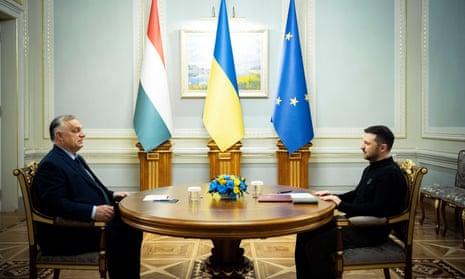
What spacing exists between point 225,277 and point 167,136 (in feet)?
8.13

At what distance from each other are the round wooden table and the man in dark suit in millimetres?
196

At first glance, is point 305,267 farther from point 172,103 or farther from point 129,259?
point 172,103

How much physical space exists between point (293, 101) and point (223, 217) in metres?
3.31

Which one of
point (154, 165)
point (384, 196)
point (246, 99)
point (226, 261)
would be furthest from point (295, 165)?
point (384, 196)

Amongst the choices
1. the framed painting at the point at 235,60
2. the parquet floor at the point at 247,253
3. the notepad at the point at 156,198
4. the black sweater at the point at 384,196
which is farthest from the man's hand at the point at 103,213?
the framed painting at the point at 235,60

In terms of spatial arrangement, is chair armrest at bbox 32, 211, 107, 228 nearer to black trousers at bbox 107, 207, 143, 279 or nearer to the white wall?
black trousers at bbox 107, 207, 143, 279

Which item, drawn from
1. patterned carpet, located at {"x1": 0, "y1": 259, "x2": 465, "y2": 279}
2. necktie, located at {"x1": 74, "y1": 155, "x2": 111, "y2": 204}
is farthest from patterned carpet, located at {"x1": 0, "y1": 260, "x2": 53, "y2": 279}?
necktie, located at {"x1": 74, "y1": 155, "x2": 111, "y2": 204}

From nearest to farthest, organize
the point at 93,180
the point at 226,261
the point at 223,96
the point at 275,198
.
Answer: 1. the point at 275,198
2. the point at 93,180
3. the point at 226,261
4. the point at 223,96

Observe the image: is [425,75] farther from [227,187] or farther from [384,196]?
[227,187]

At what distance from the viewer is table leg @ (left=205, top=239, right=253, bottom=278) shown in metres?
3.01

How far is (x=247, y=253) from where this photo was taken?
3742 millimetres

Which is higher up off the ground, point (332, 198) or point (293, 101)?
point (293, 101)

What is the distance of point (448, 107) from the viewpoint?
16.9 ft

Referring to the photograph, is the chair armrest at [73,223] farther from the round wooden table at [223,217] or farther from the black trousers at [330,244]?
the black trousers at [330,244]
